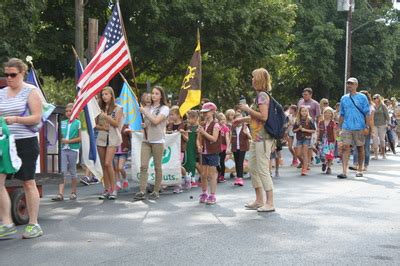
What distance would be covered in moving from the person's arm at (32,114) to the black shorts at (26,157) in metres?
0.26

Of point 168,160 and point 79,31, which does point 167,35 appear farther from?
point 168,160

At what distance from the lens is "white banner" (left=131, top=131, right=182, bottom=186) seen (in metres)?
11.1

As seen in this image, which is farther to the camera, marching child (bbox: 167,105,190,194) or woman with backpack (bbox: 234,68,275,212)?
marching child (bbox: 167,105,190,194)

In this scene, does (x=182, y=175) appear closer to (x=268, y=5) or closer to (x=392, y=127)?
(x=392, y=127)

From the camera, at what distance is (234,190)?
1117cm

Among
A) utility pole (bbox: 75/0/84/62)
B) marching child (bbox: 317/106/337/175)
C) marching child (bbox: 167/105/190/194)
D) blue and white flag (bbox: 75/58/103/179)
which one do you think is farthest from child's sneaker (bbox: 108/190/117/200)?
utility pole (bbox: 75/0/84/62)

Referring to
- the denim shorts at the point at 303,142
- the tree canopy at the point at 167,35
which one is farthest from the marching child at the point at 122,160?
the tree canopy at the point at 167,35

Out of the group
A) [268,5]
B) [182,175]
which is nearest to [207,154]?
[182,175]

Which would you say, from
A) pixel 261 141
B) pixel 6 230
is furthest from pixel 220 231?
pixel 6 230

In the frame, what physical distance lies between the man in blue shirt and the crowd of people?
0.06 ft

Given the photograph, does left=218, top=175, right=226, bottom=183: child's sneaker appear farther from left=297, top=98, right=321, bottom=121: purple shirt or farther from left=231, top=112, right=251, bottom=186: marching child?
left=297, top=98, right=321, bottom=121: purple shirt

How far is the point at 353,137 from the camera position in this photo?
1279cm

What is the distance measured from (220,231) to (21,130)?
7.99 ft

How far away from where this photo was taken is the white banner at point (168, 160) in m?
11.1
